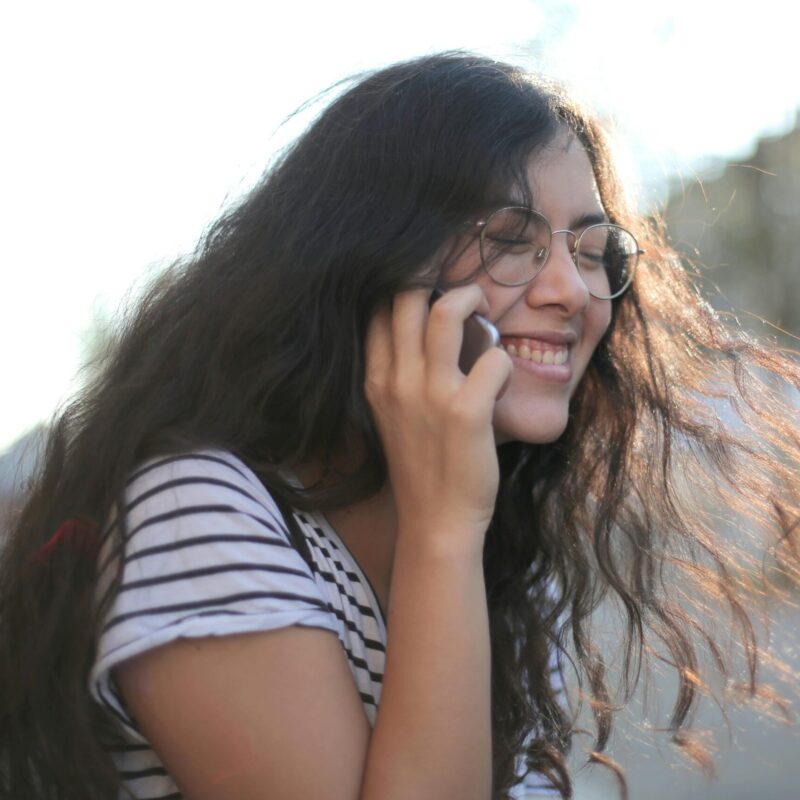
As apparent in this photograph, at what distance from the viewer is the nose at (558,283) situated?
2.10 metres

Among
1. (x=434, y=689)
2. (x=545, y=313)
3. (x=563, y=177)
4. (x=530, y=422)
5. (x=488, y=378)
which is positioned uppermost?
(x=563, y=177)

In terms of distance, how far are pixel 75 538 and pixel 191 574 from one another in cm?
28

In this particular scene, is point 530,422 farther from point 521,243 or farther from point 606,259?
point 606,259

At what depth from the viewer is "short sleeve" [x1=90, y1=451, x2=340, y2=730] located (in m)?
1.58

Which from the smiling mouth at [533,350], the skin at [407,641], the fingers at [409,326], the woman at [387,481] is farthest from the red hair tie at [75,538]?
the smiling mouth at [533,350]

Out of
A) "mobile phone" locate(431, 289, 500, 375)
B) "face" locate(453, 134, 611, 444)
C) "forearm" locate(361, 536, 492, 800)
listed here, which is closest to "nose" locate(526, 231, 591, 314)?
"face" locate(453, 134, 611, 444)

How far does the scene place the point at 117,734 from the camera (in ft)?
5.67

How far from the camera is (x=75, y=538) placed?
1783 millimetres

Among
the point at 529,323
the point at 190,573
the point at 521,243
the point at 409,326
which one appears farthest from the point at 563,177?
the point at 190,573

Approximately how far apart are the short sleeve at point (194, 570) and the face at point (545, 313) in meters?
0.60

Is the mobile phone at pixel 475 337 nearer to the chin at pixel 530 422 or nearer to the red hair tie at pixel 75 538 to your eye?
the chin at pixel 530 422

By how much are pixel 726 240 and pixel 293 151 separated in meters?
13.3

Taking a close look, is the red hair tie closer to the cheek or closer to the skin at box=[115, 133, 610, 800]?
the skin at box=[115, 133, 610, 800]

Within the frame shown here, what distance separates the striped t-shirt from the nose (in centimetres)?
66
